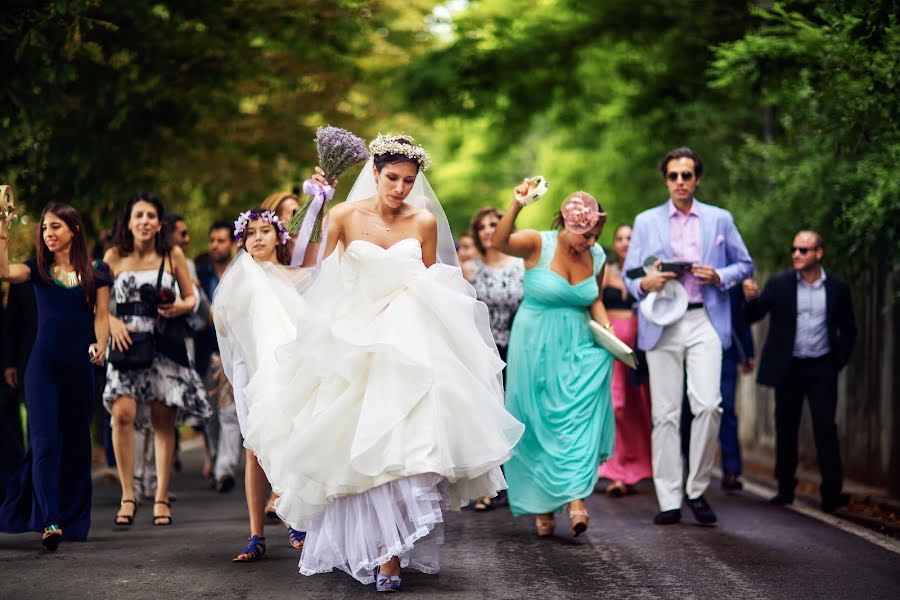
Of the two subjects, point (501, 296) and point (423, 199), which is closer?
point (423, 199)

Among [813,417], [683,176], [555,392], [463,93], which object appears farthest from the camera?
[463,93]

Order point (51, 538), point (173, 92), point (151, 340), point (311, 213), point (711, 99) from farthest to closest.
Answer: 1. point (711, 99)
2. point (173, 92)
3. point (151, 340)
4. point (51, 538)
5. point (311, 213)

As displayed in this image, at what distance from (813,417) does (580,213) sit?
347 cm

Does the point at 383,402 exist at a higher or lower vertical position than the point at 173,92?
lower

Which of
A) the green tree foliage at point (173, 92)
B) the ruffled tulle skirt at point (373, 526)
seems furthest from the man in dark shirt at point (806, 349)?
the green tree foliage at point (173, 92)

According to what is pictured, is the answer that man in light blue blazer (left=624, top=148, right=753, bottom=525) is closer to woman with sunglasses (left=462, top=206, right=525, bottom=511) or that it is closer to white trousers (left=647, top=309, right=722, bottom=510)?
white trousers (left=647, top=309, right=722, bottom=510)

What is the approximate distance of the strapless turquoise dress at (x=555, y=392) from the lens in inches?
371

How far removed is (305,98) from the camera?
19.4m

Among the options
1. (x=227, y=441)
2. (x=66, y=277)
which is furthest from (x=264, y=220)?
(x=227, y=441)

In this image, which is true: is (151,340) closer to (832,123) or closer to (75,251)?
(75,251)

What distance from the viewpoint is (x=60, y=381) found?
30.8 ft

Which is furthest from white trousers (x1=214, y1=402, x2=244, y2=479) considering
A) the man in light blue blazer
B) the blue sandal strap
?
the man in light blue blazer

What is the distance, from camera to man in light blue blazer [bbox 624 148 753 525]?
10.3 meters

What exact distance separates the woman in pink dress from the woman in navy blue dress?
17.1 feet
